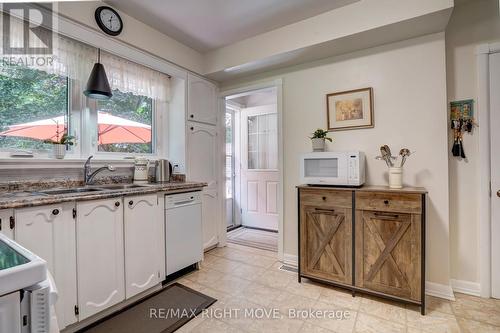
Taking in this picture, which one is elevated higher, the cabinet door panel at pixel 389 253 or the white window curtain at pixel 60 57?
the white window curtain at pixel 60 57

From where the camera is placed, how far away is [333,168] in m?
2.23

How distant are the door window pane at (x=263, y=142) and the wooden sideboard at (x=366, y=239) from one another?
1.88 m

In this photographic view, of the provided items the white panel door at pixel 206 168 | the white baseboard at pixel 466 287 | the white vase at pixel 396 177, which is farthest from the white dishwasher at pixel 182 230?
the white baseboard at pixel 466 287

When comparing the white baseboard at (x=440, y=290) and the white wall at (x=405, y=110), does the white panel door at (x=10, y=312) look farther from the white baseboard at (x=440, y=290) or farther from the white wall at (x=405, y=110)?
the white baseboard at (x=440, y=290)

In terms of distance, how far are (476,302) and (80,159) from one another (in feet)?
11.7

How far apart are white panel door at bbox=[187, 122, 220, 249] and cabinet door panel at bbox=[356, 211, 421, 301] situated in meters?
1.85

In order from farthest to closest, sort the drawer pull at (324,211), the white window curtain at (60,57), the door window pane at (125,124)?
the door window pane at (125,124) → the drawer pull at (324,211) → the white window curtain at (60,57)

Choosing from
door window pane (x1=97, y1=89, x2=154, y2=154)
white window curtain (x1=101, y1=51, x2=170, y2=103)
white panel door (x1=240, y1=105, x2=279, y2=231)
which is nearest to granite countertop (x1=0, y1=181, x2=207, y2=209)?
door window pane (x1=97, y1=89, x2=154, y2=154)

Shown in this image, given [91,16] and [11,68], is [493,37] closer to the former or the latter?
[91,16]

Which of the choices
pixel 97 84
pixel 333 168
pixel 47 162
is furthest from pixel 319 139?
pixel 47 162

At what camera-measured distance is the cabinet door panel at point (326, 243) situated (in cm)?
209

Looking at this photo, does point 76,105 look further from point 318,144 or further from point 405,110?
point 405,110

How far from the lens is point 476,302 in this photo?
1.96 m

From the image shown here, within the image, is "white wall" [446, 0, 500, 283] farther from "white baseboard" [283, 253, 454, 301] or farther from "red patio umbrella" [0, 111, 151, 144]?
"red patio umbrella" [0, 111, 151, 144]
